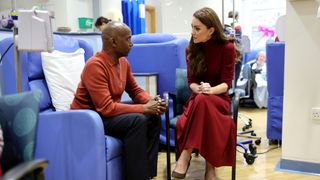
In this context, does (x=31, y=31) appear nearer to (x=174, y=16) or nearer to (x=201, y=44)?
(x=201, y=44)

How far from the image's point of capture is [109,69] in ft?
6.73

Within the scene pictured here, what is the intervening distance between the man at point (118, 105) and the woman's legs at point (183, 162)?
0.18m

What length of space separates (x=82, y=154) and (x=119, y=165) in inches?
10.4

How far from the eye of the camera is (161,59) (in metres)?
3.13

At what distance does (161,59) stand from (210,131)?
1.15 metres

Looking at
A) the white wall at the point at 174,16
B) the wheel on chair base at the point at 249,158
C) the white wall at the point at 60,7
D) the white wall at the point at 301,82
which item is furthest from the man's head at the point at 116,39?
the white wall at the point at 174,16

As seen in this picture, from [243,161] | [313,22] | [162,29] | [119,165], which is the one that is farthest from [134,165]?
[162,29]

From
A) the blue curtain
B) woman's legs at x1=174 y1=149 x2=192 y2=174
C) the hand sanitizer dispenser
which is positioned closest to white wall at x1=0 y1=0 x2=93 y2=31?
the blue curtain

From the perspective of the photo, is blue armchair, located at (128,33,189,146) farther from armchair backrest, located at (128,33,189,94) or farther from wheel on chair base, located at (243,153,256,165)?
wheel on chair base, located at (243,153,256,165)

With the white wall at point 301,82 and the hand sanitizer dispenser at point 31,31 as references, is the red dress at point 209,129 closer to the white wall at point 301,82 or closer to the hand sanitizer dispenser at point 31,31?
the white wall at point 301,82

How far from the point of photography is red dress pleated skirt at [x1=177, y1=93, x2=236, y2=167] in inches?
84.5

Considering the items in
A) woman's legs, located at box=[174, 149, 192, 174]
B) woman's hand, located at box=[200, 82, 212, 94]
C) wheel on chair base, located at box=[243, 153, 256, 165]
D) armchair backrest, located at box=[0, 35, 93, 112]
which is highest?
armchair backrest, located at box=[0, 35, 93, 112]

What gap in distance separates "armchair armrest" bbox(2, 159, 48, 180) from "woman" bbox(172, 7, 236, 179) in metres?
1.14

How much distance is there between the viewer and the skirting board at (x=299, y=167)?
2.55 m
